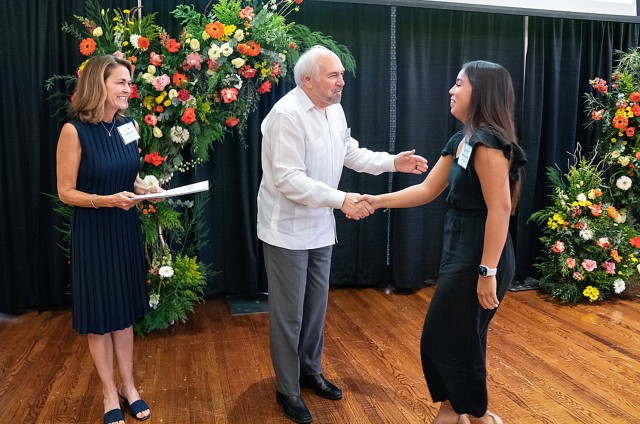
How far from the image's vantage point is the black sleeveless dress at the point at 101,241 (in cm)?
230

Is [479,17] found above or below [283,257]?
above

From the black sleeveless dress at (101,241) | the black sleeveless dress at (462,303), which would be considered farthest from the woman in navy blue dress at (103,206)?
the black sleeveless dress at (462,303)

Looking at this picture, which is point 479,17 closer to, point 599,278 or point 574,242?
point 574,242

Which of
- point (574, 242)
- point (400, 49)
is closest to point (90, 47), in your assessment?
point (400, 49)

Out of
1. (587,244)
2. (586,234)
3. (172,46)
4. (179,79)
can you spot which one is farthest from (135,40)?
(587,244)

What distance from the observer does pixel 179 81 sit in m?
3.24

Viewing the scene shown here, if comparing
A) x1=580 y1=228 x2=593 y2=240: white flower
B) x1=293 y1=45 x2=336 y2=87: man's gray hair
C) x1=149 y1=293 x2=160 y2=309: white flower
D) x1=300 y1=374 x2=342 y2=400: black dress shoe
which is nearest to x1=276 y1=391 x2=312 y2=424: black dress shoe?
x1=300 y1=374 x2=342 y2=400: black dress shoe

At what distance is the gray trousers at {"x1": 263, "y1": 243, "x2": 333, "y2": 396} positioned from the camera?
2490 millimetres

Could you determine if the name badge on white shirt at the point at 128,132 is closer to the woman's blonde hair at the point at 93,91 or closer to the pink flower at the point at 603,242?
the woman's blonde hair at the point at 93,91

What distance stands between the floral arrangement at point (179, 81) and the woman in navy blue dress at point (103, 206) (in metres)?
0.83

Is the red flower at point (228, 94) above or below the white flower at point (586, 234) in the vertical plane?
above

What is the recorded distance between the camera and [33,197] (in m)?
3.72

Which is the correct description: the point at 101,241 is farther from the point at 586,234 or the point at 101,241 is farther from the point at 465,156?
the point at 586,234

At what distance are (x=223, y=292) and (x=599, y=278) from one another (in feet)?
9.13
